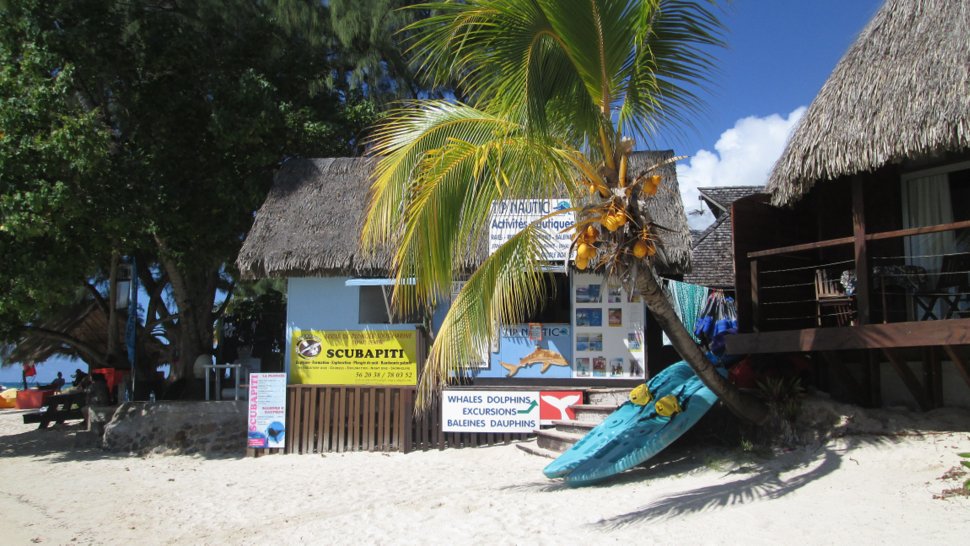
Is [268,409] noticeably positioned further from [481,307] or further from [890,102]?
[890,102]

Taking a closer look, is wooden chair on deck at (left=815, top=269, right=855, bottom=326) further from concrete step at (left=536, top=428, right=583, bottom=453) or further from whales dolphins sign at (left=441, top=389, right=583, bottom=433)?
whales dolphins sign at (left=441, top=389, right=583, bottom=433)

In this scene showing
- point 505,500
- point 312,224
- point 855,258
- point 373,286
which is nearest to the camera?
point 505,500

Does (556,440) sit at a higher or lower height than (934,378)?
lower

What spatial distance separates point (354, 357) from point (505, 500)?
183 inches

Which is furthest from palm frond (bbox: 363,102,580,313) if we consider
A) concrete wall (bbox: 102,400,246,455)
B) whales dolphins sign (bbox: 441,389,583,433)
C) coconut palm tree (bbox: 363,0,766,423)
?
concrete wall (bbox: 102,400,246,455)

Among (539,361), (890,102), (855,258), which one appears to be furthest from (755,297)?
(539,361)

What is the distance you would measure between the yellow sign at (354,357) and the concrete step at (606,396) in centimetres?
271

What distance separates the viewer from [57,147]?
37.7 ft

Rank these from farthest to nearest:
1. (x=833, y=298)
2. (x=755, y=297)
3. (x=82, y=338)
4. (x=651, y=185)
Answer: (x=82, y=338), (x=755, y=297), (x=833, y=298), (x=651, y=185)

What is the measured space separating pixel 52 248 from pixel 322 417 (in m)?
5.38

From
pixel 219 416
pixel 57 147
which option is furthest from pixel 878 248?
pixel 57 147

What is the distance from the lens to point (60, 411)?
53.1 ft

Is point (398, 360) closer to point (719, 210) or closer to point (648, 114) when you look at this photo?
point (648, 114)

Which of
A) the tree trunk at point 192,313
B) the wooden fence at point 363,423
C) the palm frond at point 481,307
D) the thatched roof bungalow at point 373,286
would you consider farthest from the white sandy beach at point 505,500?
the tree trunk at point 192,313
